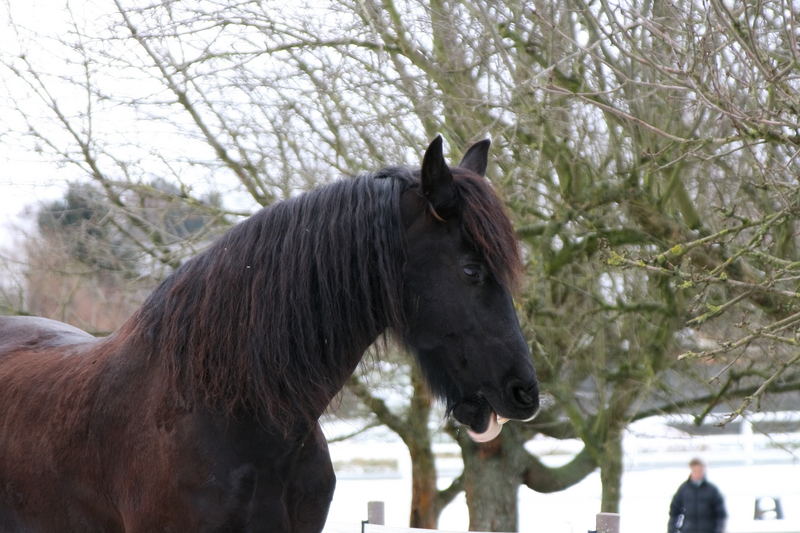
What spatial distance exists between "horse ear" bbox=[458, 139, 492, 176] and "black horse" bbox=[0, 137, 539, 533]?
319 millimetres

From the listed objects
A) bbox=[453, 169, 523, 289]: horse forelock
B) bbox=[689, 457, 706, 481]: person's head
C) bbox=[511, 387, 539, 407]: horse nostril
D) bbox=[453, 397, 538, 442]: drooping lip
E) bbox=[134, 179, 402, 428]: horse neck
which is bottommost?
bbox=[689, 457, 706, 481]: person's head

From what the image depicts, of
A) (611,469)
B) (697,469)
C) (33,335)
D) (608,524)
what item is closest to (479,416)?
(33,335)

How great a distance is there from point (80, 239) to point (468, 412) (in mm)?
8589

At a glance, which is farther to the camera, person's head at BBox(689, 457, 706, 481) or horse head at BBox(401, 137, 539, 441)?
person's head at BBox(689, 457, 706, 481)

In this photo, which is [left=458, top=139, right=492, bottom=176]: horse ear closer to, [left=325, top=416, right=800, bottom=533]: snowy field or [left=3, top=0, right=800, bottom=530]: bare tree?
[left=3, top=0, right=800, bottom=530]: bare tree

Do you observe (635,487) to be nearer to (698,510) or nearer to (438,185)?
(698,510)

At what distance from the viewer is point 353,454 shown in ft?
64.4

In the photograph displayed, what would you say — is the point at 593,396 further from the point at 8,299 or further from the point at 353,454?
the point at 353,454

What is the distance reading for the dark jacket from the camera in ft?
25.0

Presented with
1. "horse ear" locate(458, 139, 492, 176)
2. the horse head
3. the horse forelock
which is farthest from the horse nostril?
"horse ear" locate(458, 139, 492, 176)

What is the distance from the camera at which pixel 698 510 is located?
25.2ft

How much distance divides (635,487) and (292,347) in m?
17.5

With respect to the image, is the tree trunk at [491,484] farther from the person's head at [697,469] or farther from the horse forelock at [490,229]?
the horse forelock at [490,229]

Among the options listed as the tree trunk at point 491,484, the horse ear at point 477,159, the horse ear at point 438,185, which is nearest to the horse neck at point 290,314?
the horse ear at point 438,185
